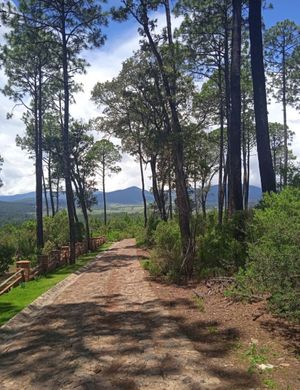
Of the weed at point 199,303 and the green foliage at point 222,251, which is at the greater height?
the green foliage at point 222,251

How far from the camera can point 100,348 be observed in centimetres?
635

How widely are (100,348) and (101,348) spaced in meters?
0.02

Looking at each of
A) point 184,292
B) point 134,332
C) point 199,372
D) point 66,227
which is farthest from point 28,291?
point 66,227

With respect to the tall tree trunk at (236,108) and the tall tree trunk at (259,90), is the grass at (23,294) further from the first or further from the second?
the tall tree trunk at (259,90)

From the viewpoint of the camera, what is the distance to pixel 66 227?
29594mm

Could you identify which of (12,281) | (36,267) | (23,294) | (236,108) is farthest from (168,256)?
(36,267)

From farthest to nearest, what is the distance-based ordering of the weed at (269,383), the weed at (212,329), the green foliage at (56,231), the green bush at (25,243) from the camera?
the green foliage at (56,231) → the green bush at (25,243) → the weed at (212,329) → the weed at (269,383)

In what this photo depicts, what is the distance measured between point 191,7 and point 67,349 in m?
14.8

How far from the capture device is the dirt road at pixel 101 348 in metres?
5.11

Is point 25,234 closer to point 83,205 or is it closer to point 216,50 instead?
point 83,205

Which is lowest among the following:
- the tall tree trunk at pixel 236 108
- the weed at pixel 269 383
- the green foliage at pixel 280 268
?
the weed at pixel 269 383

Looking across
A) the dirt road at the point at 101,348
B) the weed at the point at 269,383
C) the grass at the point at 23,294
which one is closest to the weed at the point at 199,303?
the dirt road at the point at 101,348

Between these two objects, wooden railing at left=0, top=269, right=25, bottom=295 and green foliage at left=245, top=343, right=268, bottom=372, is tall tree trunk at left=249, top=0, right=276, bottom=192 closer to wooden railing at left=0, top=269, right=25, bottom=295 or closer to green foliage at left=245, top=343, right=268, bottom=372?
green foliage at left=245, top=343, right=268, bottom=372

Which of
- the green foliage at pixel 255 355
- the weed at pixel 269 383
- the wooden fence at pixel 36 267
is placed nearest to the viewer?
the weed at pixel 269 383
